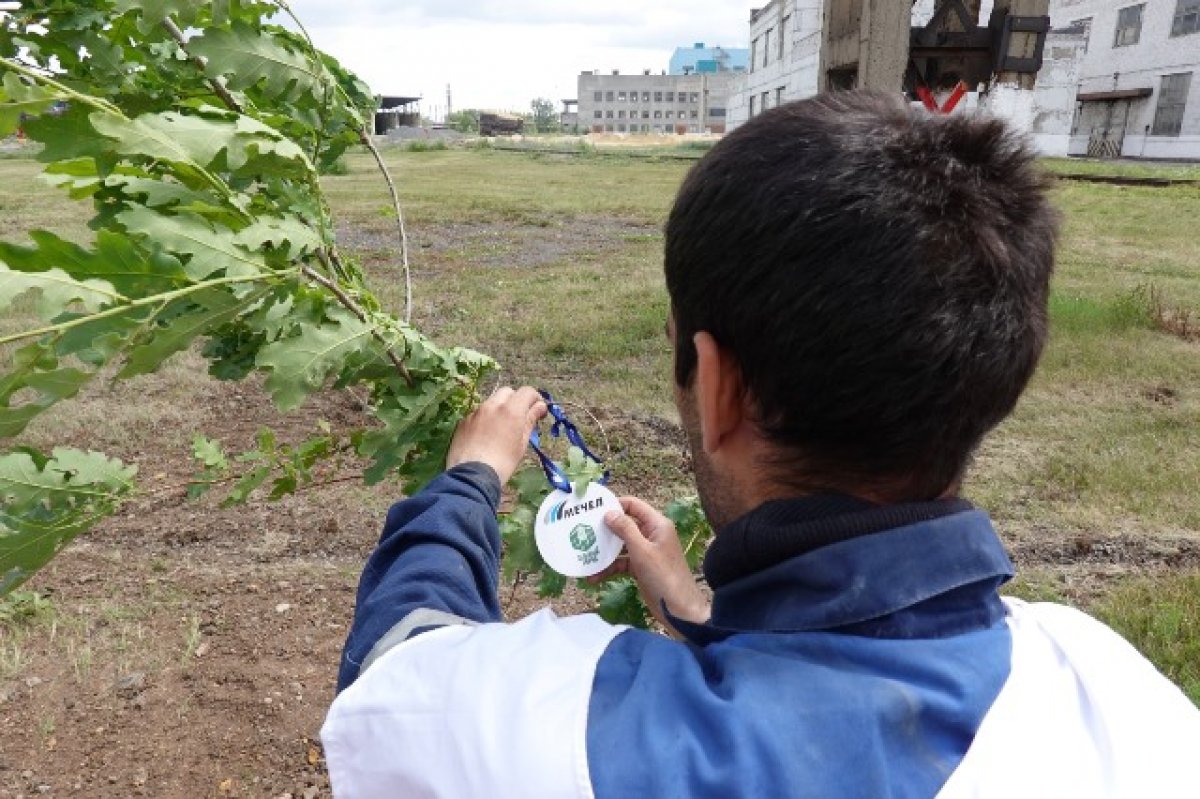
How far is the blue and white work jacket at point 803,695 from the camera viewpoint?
0.84 m

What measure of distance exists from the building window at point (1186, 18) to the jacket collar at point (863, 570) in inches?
1664

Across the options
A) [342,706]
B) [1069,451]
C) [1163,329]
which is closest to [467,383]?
[342,706]

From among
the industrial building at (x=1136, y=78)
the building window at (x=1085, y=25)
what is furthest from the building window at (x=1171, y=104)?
the building window at (x=1085, y=25)

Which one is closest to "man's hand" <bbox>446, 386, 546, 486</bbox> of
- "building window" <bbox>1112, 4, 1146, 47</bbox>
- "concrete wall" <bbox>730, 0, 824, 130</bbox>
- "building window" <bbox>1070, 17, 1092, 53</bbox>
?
"concrete wall" <bbox>730, 0, 824, 130</bbox>

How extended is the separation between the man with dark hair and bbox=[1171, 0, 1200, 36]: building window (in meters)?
42.2

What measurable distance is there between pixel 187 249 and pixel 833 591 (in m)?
0.87

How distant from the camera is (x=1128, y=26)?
39.1 meters

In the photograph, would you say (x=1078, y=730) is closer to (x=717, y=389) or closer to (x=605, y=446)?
(x=717, y=389)

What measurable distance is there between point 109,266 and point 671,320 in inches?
27.0

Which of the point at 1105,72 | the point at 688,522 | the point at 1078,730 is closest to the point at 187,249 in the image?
the point at 1078,730

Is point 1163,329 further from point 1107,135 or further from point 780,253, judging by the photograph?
point 1107,135

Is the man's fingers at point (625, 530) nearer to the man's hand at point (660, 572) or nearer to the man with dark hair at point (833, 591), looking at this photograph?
the man's hand at point (660, 572)

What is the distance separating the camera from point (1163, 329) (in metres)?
8.16

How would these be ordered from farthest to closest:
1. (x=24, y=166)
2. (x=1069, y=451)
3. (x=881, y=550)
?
(x=24, y=166) → (x=1069, y=451) → (x=881, y=550)
